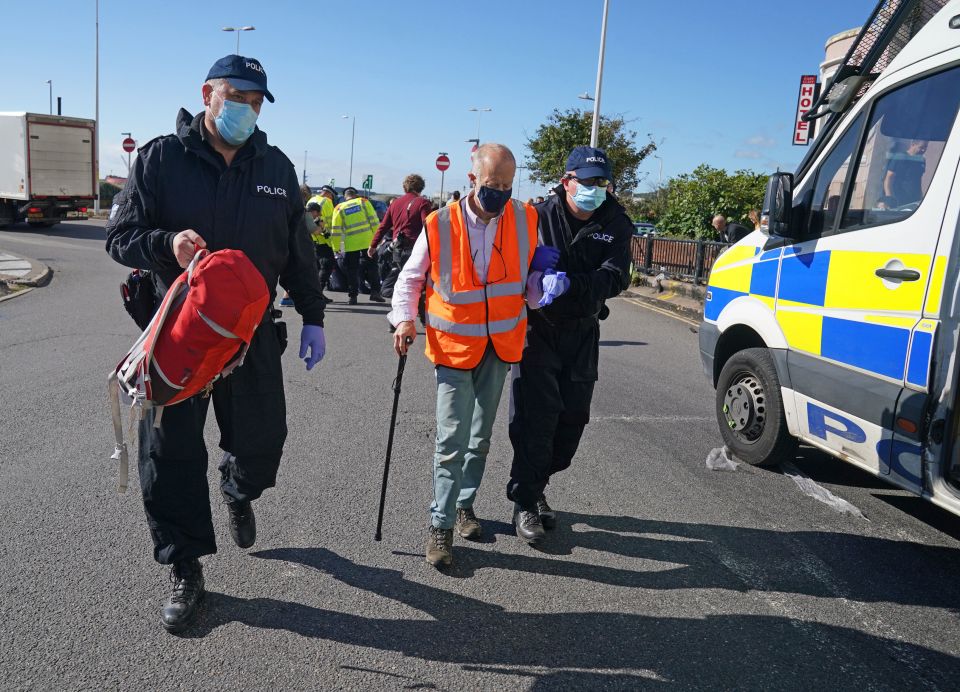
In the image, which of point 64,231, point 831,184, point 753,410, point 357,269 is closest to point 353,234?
point 357,269

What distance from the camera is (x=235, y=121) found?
3.17 metres

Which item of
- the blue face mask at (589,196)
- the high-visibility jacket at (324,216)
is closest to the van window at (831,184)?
the blue face mask at (589,196)

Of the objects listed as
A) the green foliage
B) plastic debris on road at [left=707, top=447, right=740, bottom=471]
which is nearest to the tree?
the green foliage

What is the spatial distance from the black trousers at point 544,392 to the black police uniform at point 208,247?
1182 millimetres

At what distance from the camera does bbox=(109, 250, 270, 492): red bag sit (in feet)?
9.07

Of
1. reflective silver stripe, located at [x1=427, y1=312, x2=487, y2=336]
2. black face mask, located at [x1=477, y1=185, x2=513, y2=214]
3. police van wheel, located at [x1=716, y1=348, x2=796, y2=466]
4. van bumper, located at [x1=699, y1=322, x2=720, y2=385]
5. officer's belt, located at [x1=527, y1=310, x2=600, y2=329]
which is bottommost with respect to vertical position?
police van wheel, located at [x1=716, y1=348, x2=796, y2=466]

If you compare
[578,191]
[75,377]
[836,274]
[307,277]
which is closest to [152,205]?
[307,277]

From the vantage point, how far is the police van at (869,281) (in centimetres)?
357

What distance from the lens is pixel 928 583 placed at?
373 cm

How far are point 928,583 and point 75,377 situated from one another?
6475mm

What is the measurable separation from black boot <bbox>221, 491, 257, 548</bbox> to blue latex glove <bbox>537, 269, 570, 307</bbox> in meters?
1.62

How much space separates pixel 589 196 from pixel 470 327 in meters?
0.89

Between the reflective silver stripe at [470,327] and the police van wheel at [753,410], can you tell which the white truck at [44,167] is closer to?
the police van wheel at [753,410]

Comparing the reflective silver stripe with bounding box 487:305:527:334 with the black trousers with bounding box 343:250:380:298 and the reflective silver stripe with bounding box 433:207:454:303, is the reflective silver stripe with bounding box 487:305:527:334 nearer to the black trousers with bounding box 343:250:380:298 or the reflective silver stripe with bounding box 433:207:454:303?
the reflective silver stripe with bounding box 433:207:454:303
